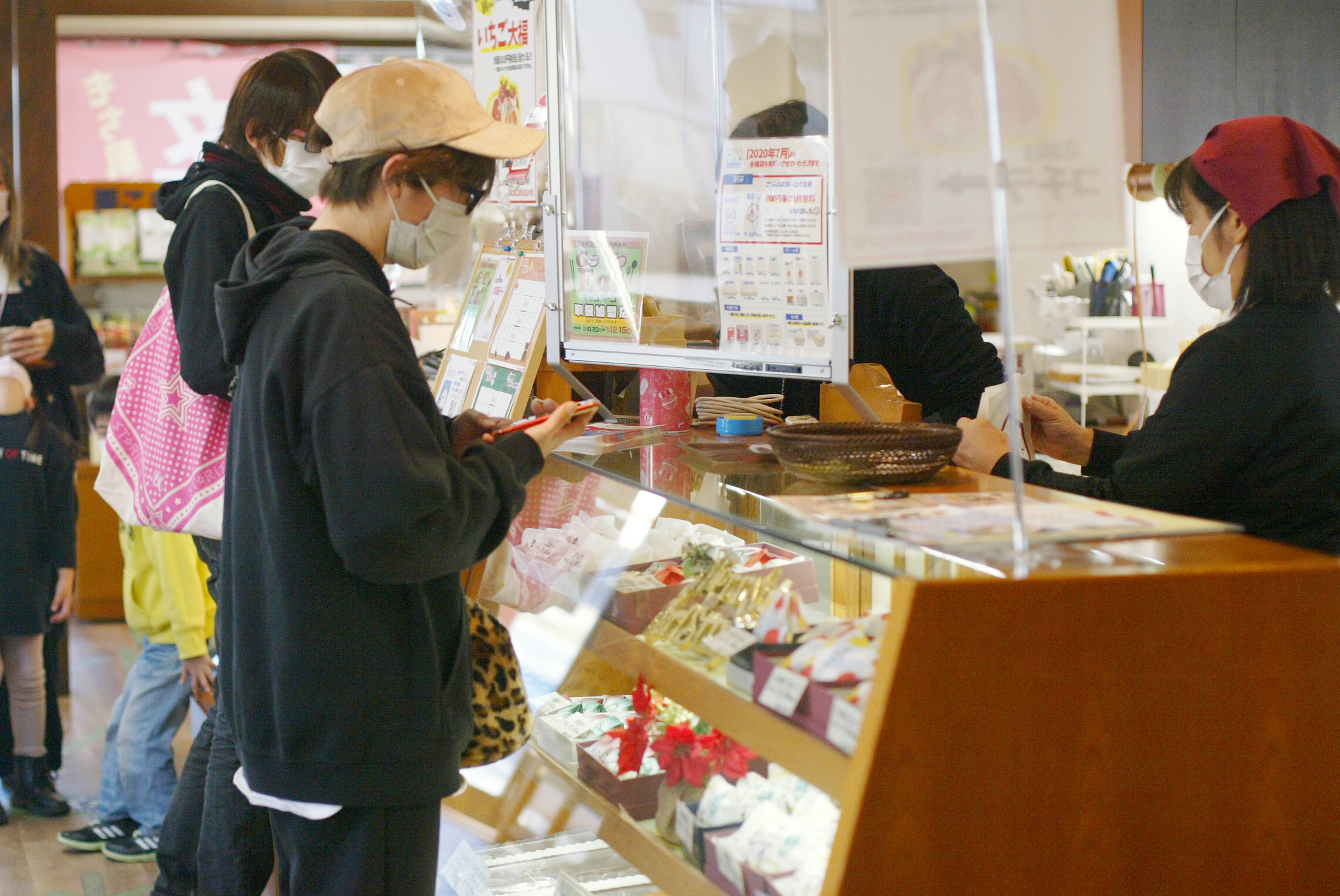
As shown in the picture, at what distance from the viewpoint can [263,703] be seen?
1649 mm

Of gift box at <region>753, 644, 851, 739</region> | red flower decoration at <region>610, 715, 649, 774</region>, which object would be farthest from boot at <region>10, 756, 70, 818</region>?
gift box at <region>753, 644, 851, 739</region>

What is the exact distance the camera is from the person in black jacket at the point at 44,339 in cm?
381

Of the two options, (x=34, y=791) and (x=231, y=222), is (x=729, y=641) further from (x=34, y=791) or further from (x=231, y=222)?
(x=34, y=791)

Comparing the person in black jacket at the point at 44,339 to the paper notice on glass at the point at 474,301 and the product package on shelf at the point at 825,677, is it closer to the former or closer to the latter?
the paper notice on glass at the point at 474,301

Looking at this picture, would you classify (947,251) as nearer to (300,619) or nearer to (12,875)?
(300,619)

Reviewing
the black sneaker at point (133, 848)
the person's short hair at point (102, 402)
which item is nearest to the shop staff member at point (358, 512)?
the black sneaker at point (133, 848)

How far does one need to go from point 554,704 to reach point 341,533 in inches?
49.8

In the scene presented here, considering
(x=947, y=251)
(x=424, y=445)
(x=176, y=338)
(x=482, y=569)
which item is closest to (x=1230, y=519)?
(x=947, y=251)

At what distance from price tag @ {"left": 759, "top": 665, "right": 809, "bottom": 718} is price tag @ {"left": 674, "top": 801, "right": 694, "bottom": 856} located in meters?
A: 0.43

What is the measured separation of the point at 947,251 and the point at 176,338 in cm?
176

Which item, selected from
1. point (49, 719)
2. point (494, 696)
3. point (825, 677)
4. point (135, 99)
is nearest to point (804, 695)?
point (825, 677)

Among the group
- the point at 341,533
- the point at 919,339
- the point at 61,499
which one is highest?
the point at 919,339

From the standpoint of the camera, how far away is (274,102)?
8.27ft

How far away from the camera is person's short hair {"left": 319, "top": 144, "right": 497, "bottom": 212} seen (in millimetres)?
1698
